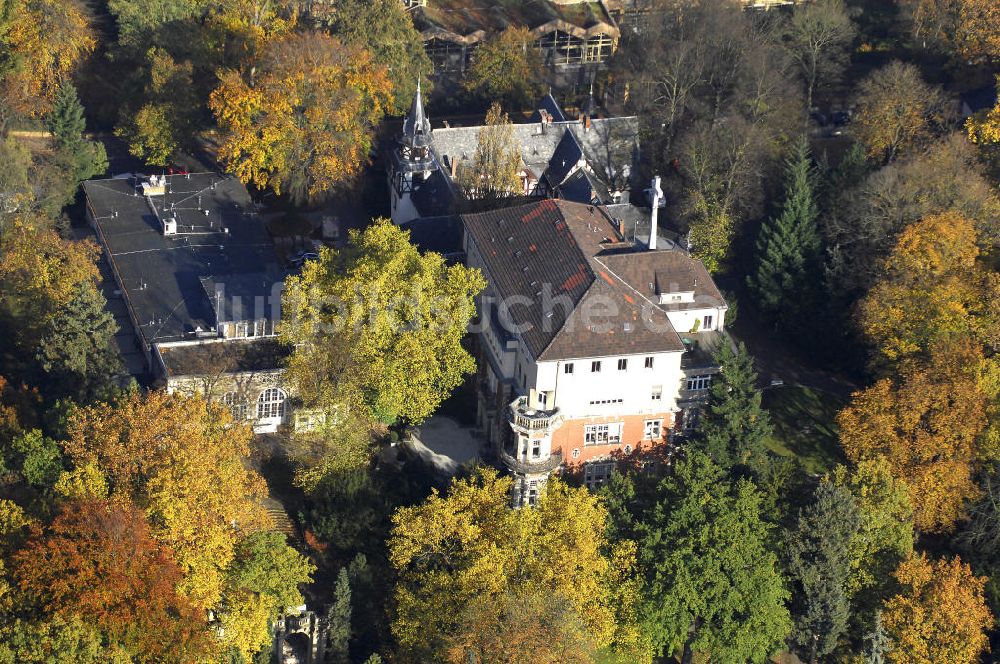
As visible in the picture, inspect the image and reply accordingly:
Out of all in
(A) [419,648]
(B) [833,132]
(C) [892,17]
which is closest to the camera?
(A) [419,648]

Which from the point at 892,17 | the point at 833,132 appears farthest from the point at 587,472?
the point at 892,17

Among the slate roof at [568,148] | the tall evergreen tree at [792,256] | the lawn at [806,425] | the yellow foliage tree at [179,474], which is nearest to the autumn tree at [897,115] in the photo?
the tall evergreen tree at [792,256]

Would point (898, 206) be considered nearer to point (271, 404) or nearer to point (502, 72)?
point (502, 72)

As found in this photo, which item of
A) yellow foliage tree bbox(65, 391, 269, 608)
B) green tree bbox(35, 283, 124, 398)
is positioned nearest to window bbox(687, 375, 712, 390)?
yellow foliage tree bbox(65, 391, 269, 608)

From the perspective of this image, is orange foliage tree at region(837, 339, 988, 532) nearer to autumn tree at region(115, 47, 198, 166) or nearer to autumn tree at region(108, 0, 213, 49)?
autumn tree at region(115, 47, 198, 166)

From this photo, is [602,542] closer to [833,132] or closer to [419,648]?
[419,648]

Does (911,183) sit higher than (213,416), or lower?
higher

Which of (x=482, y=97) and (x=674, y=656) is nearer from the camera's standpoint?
(x=674, y=656)

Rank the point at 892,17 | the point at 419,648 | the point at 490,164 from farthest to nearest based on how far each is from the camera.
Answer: the point at 892,17 → the point at 490,164 → the point at 419,648
